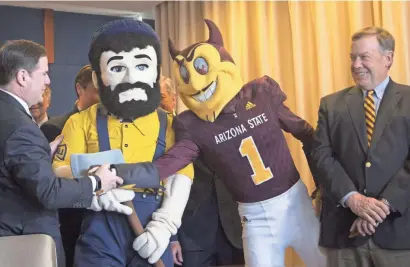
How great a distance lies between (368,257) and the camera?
2037 mm

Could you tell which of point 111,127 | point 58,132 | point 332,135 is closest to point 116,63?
point 111,127

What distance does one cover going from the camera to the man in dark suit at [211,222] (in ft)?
7.94

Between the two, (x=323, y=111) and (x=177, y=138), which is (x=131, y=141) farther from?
(x=323, y=111)

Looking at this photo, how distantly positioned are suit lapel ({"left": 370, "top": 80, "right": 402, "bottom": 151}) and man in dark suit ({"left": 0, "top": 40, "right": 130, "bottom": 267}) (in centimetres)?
94

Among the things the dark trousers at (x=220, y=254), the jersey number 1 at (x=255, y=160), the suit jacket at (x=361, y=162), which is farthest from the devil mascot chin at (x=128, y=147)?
the suit jacket at (x=361, y=162)

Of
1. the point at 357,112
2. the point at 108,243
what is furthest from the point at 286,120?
the point at 108,243

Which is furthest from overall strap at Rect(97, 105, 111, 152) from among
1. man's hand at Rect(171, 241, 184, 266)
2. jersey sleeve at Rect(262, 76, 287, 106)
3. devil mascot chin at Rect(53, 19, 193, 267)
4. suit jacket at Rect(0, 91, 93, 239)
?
jersey sleeve at Rect(262, 76, 287, 106)

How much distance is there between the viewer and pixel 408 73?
102 inches

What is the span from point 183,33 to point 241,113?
2121 millimetres

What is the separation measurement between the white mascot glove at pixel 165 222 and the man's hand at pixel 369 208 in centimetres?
62

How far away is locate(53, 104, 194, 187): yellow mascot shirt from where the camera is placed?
2059 millimetres

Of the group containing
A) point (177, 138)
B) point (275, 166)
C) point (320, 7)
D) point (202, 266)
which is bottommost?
point (202, 266)

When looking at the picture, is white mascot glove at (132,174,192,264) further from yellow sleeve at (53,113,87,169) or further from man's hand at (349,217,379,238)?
man's hand at (349,217,379,238)

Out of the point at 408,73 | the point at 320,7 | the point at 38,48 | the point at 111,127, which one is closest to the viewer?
the point at 38,48
